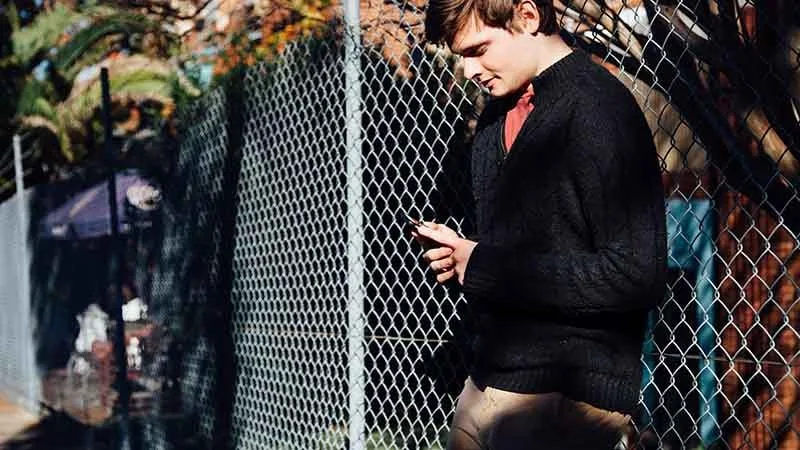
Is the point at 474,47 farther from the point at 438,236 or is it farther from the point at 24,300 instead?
the point at 24,300

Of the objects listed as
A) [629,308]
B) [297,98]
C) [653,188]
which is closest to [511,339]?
[629,308]

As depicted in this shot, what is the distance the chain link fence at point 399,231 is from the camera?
111 inches

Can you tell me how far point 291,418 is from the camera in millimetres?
4676

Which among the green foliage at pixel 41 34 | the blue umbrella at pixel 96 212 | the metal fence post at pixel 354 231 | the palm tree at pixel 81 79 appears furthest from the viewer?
the green foliage at pixel 41 34

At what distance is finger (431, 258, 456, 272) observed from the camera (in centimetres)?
229

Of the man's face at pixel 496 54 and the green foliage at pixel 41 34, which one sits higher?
the man's face at pixel 496 54

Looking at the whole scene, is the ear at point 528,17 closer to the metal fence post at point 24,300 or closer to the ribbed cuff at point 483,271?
the ribbed cuff at point 483,271

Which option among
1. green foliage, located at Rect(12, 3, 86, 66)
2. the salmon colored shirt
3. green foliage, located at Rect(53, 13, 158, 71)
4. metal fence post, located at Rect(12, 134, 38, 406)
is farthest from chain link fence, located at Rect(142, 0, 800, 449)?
green foliage, located at Rect(12, 3, 86, 66)

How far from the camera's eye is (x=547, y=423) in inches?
86.5

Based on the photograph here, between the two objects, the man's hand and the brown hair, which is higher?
the brown hair

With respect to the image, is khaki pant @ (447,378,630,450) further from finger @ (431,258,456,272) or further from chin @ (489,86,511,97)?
chin @ (489,86,511,97)

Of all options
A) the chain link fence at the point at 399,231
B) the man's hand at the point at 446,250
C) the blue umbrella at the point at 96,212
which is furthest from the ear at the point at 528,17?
the blue umbrella at the point at 96,212

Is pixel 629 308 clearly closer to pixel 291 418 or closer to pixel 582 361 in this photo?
pixel 582 361

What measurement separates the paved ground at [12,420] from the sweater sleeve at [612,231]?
28.1 feet
